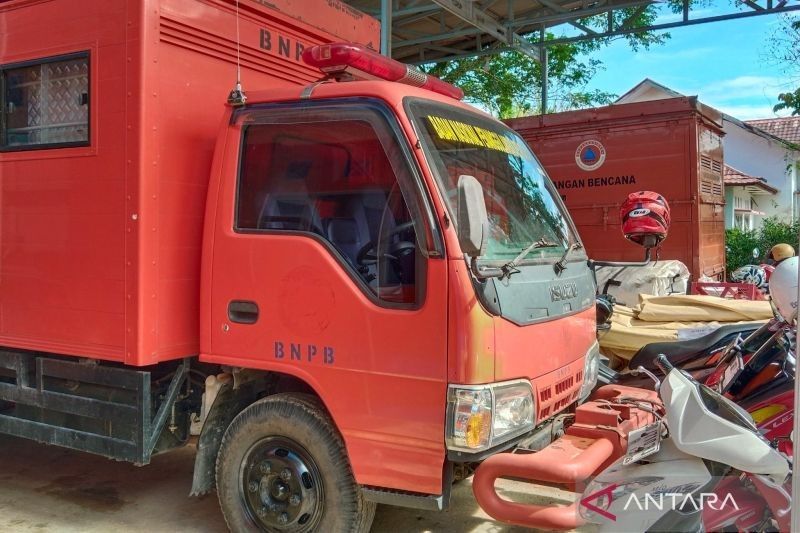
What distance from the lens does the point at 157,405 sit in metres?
3.80

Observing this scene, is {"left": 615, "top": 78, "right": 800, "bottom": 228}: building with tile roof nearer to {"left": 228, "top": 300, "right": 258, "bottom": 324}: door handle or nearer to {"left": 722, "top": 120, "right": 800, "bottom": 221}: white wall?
{"left": 722, "top": 120, "right": 800, "bottom": 221}: white wall

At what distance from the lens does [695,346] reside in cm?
453

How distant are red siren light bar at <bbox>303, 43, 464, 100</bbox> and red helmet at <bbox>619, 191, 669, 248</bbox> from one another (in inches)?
56.5

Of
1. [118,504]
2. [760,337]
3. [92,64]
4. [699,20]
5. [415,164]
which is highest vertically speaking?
[699,20]

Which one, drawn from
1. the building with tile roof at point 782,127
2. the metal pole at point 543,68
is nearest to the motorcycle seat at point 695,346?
the metal pole at point 543,68

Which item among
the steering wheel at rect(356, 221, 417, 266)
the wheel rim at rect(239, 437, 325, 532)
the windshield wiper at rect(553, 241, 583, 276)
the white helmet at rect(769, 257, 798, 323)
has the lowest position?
the wheel rim at rect(239, 437, 325, 532)

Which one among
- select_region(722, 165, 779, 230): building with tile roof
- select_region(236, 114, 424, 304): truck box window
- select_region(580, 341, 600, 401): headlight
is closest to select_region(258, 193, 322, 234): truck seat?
select_region(236, 114, 424, 304): truck box window

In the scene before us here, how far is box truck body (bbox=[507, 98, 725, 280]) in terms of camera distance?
7.73 metres

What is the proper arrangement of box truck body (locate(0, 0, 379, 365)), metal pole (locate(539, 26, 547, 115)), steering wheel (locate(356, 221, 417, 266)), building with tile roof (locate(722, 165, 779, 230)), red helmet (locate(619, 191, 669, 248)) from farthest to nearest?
building with tile roof (locate(722, 165, 779, 230))
metal pole (locate(539, 26, 547, 115))
red helmet (locate(619, 191, 669, 248))
box truck body (locate(0, 0, 379, 365))
steering wheel (locate(356, 221, 417, 266))

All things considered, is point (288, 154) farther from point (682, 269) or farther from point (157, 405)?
point (682, 269)

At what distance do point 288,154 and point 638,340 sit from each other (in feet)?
10.4

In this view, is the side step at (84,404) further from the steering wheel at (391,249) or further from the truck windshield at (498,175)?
the truck windshield at (498,175)

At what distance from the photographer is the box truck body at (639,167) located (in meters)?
7.73

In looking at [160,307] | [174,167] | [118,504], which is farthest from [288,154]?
[118,504]
